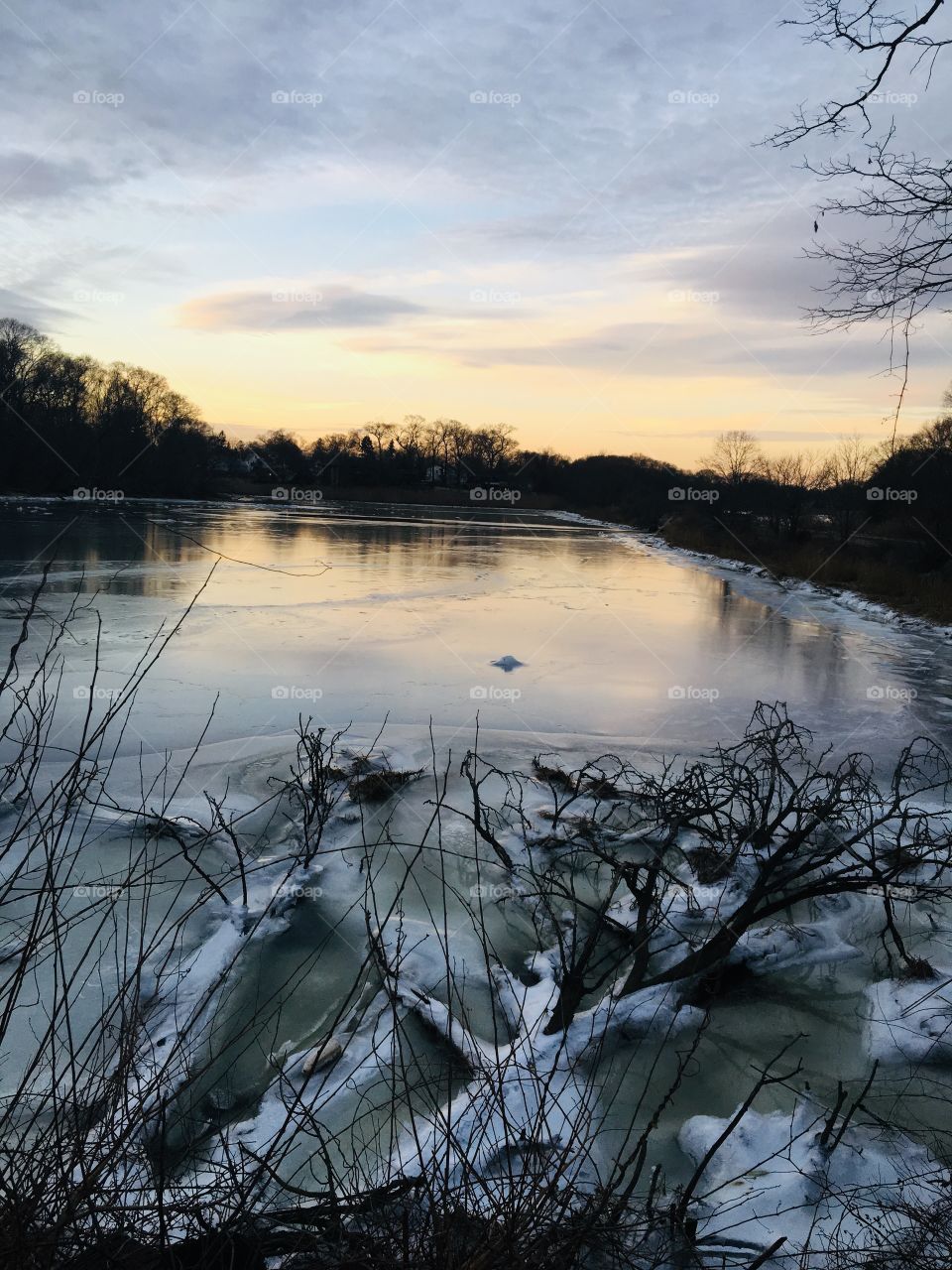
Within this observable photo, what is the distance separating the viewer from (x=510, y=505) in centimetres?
10069

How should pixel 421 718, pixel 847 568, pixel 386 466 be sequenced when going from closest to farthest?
pixel 421 718 → pixel 847 568 → pixel 386 466

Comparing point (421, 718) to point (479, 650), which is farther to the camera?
point (479, 650)

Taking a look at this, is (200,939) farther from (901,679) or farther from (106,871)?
(901,679)

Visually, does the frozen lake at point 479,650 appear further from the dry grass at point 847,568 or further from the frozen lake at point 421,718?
the dry grass at point 847,568

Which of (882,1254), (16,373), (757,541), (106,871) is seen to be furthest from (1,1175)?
(16,373)

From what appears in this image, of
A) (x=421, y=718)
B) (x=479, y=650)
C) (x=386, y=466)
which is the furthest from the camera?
(x=386, y=466)

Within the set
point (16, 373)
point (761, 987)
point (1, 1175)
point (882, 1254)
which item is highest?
point (16, 373)

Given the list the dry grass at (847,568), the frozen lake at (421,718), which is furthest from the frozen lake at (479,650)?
the dry grass at (847,568)

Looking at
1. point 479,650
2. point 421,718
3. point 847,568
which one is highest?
point 847,568

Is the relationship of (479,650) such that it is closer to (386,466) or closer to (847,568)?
(847,568)

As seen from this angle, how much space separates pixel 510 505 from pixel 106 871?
97.0m

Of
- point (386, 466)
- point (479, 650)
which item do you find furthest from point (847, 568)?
point (386, 466)

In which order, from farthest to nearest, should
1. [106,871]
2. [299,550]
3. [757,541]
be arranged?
[757,541]
[299,550]
[106,871]

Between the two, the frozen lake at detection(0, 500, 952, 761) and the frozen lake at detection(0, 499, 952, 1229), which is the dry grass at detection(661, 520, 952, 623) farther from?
the frozen lake at detection(0, 500, 952, 761)
